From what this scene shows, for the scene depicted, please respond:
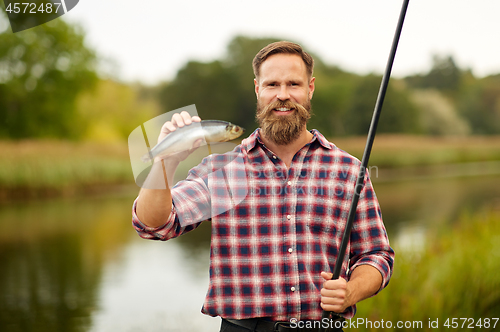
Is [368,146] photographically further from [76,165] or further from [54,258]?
[76,165]

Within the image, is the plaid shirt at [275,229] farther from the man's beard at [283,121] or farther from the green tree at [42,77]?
the green tree at [42,77]

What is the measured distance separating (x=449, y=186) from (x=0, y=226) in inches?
733

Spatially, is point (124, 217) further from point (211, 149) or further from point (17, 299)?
point (211, 149)

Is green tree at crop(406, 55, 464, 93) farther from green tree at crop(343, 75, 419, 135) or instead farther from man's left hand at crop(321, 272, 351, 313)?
man's left hand at crop(321, 272, 351, 313)

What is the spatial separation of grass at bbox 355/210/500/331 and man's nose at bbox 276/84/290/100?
8.23ft

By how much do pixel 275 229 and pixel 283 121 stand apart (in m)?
0.40

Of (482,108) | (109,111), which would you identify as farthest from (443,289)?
(482,108)

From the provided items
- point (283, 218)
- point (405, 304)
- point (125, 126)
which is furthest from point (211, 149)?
point (125, 126)

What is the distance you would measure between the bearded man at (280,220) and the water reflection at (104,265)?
13.2 feet

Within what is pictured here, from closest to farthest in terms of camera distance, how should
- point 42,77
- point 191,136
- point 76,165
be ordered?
point 191,136
point 76,165
point 42,77

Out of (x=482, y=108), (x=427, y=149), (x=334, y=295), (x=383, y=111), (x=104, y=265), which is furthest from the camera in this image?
(x=482, y=108)

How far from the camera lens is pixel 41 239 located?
1213 centimetres

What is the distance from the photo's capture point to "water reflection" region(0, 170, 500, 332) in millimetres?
7336

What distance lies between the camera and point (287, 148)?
1.77 m
